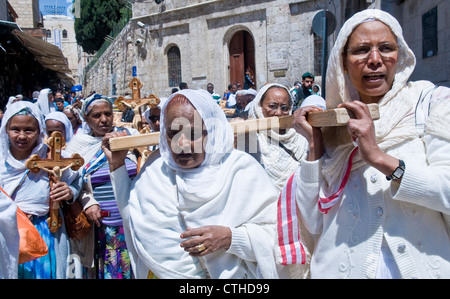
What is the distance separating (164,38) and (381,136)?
20153 mm

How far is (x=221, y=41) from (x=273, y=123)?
16.7 meters

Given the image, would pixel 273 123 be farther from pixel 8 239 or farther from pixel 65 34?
pixel 65 34

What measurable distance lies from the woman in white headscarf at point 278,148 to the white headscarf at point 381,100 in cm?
142

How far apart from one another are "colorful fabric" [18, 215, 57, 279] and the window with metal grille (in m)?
18.2

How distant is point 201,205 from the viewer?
2.07 meters

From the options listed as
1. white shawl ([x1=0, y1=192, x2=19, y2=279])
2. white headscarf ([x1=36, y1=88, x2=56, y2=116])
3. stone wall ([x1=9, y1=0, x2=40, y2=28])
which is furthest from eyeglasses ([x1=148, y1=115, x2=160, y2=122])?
stone wall ([x1=9, y1=0, x2=40, y2=28])

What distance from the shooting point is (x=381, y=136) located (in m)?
1.61

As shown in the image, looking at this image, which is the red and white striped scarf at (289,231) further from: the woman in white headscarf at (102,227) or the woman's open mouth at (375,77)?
the woman in white headscarf at (102,227)

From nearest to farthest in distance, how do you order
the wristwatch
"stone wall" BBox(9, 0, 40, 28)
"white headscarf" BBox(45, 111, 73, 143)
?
the wristwatch → "white headscarf" BBox(45, 111, 73, 143) → "stone wall" BBox(9, 0, 40, 28)

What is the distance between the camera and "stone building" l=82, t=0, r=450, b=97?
1521 cm

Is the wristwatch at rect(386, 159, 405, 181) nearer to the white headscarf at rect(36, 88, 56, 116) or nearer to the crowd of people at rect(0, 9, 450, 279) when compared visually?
the crowd of people at rect(0, 9, 450, 279)

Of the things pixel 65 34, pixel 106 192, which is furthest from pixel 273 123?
pixel 65 34

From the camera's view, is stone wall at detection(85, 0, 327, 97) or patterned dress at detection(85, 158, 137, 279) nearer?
patterned dress at detection(85, 158, 137, 279)
